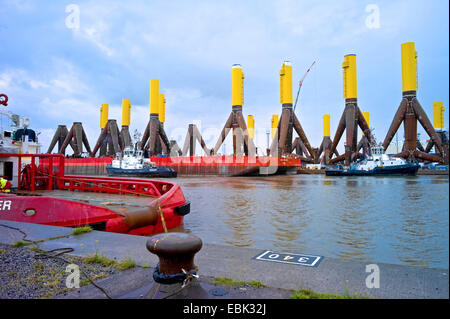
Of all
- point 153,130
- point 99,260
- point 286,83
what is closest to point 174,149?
point 153,130

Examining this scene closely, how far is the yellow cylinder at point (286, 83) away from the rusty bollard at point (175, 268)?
48127 millimetres

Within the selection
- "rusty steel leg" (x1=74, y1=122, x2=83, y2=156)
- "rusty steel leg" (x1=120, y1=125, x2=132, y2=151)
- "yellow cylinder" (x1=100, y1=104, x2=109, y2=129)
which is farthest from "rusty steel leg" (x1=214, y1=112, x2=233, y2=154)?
"rusty steel leg" (x1=74, y1=122, x2=83, y2=156)

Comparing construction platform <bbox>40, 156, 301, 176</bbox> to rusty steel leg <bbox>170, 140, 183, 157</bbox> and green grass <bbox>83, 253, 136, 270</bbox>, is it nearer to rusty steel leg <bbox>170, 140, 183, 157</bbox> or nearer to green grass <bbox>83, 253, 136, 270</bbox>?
rusty steel leg <bbox>170, 140, 183, 157</bbox>

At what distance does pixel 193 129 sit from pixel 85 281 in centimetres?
5146

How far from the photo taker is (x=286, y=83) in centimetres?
4888

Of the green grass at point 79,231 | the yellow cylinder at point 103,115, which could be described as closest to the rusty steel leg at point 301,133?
the yellow cylinder at point 103,115

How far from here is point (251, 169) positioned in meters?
42.5

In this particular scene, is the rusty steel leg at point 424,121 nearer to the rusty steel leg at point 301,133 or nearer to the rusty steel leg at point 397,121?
the rusty steel leg at point 397,121

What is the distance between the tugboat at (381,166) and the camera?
33.7 meters

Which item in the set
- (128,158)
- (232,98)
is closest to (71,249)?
(128,158)

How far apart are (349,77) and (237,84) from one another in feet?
54.4

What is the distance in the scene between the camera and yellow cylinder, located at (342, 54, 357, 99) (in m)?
45.5

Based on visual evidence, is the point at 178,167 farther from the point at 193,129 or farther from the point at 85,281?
the point at 85,281
